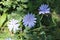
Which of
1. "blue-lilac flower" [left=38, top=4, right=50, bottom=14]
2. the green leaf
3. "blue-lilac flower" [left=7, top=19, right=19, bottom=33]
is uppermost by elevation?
"blue-lilac flower" [left=38, top=4, right=50, bottom=14]

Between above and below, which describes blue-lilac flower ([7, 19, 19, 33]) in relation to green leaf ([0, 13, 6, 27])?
below

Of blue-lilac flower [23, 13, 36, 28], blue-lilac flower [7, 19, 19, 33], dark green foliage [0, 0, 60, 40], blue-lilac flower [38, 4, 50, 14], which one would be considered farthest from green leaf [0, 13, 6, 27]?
blue-lilac flower [38, 4, 50, 14]

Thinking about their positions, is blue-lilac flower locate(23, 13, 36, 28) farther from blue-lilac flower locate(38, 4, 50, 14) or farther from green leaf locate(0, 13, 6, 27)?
green leaf locate(0, 13, 6, 27)

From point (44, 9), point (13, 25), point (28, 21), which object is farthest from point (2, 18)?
point (44, 9)

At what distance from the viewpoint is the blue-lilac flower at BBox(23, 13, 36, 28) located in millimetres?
2887

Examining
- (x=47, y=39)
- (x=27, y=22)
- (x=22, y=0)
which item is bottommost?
(x=47, y=39)

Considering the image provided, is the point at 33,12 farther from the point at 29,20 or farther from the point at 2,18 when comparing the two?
the point at 2,18

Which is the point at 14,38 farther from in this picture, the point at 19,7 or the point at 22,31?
the point at 19,7

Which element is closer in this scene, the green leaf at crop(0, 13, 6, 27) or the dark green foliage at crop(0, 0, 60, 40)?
the dark green foliage at crop(0, 0, 60, 40)

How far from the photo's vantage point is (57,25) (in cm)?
296

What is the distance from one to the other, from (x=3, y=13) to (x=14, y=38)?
397 mm

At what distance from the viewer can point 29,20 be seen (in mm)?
2906

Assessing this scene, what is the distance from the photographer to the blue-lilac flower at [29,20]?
2887mm

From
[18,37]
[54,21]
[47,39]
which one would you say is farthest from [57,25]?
[18,37]
